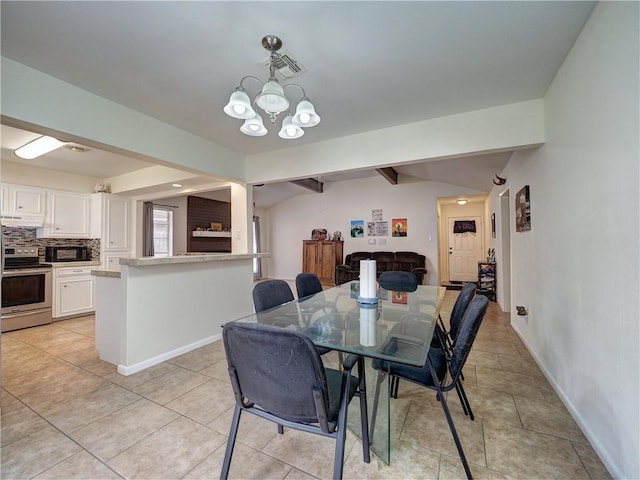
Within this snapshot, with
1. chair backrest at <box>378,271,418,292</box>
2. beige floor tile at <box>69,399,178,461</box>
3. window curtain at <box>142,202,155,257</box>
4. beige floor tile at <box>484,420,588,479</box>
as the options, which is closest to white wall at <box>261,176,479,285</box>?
chair backrest at <box>378,271,418,292</box>

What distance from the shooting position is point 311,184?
24.6ft

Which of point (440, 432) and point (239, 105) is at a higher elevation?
point (239, 105)

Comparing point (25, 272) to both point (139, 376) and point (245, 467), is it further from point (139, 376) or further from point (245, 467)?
point (245, 467)

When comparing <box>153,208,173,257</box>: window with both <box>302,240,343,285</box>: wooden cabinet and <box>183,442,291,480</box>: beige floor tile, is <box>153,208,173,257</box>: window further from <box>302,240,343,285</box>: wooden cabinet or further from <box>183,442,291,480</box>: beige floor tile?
<box>183,442,291,480</box>: beige floor tile

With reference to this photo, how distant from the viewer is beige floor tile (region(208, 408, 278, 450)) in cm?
168

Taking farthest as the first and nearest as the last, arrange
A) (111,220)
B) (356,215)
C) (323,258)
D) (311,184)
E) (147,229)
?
(323,258) < (356,215) < (311,184) < (147,229) < (111,220)

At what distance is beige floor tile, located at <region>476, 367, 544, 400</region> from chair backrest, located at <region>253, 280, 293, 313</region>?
5.83ft

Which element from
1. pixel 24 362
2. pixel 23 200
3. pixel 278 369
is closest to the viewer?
pixel 278 369

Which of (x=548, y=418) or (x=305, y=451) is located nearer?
(x=305, y=451)

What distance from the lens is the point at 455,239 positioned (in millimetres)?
8156

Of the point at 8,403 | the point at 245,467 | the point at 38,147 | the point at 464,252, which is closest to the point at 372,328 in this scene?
the point at 245,467

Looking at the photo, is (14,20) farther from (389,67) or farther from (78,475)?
(78,475)

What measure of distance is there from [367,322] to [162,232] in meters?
6.01

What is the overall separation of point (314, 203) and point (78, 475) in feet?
24.4
